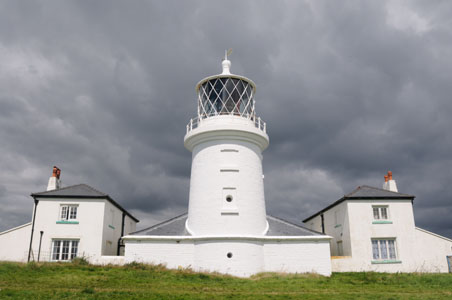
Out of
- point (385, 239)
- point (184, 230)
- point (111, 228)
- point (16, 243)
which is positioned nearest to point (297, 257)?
point (184, 230)

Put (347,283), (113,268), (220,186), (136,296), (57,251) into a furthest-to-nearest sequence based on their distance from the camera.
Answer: (57,251)
(220,186)
(113,268)
(347,283)
(136,296)

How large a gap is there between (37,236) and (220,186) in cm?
1184

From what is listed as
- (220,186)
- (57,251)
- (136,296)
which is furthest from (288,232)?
(57,251)

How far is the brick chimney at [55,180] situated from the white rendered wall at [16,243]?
123 inches

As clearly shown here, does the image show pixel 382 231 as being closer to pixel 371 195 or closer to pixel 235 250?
pixel 371 195

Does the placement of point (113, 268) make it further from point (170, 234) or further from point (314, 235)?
point (314, 235)

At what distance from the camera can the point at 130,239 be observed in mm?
19562

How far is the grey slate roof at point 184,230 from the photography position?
19953 mm

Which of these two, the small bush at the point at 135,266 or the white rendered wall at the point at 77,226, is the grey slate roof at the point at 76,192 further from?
the small bush at the point at 135,266

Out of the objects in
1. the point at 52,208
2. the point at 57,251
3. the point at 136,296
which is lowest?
the point at 136,296

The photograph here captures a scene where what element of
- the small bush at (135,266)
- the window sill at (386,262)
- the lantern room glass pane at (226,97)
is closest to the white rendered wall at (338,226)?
the window sill at (386,262)

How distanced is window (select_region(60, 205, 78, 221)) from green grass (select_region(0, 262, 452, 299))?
5.75 m

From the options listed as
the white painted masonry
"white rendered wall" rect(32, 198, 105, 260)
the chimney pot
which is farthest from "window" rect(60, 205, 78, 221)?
the chimney pot

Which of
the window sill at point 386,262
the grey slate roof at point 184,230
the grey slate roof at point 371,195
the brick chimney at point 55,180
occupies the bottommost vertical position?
the window sill at point 386,262
